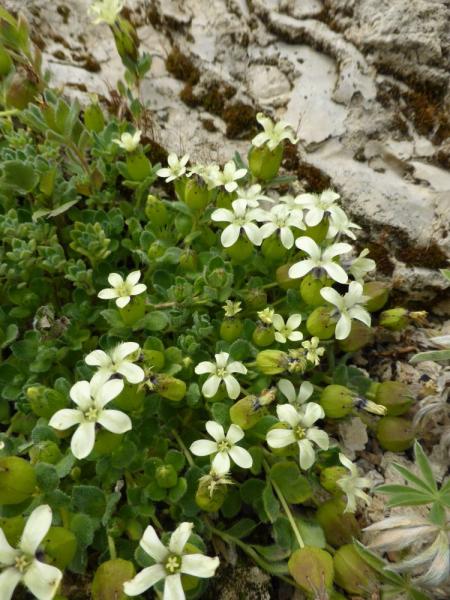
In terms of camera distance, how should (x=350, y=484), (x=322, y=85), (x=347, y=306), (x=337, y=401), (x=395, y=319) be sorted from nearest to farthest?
(x=350, y=484)
(x=337, y=401)
(x=347, y=306)
(x=395, y=319)
(x=322, y=85)

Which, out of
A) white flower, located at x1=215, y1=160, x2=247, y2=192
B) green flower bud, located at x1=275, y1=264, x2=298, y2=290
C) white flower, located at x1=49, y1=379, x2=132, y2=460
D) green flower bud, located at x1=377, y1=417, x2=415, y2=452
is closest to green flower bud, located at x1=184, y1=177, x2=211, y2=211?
white flower, located at x1=215, y1=160, x2=247, y2=192

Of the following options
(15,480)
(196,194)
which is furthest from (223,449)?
(196,194)

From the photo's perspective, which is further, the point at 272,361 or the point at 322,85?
the point at 322,85

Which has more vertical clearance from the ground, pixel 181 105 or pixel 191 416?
pixel 181 105

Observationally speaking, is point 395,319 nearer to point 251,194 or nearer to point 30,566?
point 251,194

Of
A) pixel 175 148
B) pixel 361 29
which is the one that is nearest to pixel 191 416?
pixel 175 148

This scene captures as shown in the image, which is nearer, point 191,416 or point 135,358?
point 135,358

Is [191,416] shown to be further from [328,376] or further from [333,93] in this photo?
[333,93]
